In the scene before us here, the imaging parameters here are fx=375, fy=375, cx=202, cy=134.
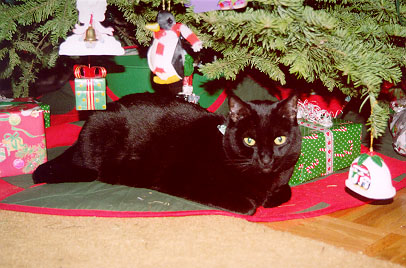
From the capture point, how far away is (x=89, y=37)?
1.24 metres

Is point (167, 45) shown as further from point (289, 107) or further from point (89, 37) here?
point (289, 107)

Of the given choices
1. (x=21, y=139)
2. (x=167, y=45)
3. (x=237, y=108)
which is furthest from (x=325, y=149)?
(x=21, y=139)

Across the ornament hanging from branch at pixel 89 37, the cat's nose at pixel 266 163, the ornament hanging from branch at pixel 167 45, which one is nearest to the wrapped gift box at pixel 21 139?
the ornament hanging from branch at pixel 89 37

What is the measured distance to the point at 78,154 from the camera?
151 centimetres

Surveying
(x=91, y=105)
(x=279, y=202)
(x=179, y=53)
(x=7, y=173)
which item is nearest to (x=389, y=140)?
(x=279, y=202)

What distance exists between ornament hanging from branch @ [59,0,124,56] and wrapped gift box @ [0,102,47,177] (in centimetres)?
42

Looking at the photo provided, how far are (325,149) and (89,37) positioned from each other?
3.35 ft

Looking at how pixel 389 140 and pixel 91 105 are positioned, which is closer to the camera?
pixel 91 105

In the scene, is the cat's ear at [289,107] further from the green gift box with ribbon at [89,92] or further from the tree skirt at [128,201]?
the green gift box with ribbon at [89,92]

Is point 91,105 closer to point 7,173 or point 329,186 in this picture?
point 7,173

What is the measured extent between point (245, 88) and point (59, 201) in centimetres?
135

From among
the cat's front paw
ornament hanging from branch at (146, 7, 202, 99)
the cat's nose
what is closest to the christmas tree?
ornament hanging from branch at (146, 7, 202, 99)

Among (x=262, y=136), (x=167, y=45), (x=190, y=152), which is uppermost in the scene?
(x=167, y=45)

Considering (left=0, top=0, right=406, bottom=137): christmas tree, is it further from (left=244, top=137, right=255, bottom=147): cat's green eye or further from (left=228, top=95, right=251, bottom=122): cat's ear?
(left=244, top=137, right=255, bottom=147): cat's green eye
